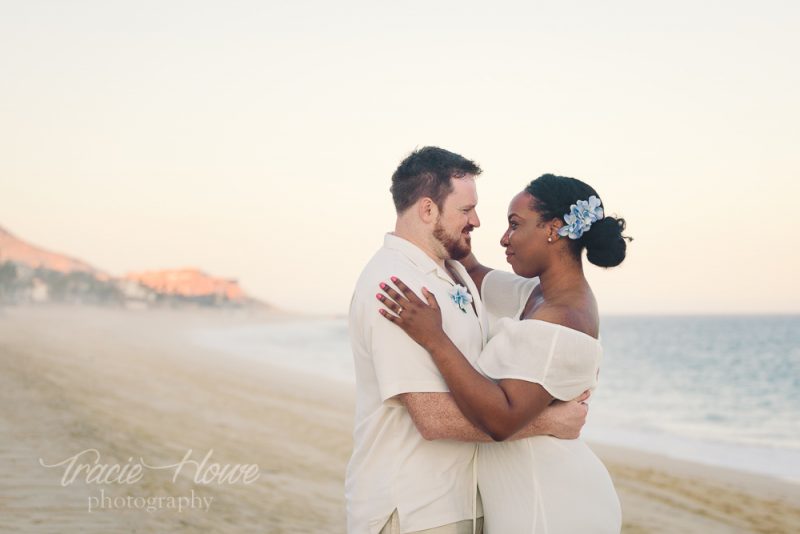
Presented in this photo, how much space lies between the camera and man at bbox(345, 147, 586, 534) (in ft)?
9.89

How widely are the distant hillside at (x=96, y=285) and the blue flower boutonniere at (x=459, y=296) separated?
76660 mm

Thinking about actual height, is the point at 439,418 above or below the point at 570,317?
below

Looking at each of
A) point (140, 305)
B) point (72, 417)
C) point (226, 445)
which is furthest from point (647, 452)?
point (140, 305)

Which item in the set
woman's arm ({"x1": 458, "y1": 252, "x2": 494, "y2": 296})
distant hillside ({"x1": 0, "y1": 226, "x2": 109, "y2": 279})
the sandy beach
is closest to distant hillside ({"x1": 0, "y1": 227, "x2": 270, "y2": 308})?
distant hillside ({"x1": 0, "y1": 226, "x2": 109, "y2": 279})

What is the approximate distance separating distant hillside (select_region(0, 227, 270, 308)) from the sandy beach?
2556 inches

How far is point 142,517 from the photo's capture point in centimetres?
681

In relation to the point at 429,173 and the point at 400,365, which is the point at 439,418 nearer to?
the point at 400,365

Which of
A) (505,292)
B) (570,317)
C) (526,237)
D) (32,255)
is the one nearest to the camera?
(570,317)

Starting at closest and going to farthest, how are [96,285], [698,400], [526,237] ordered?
[526,237] < [698,400] < [96,285]

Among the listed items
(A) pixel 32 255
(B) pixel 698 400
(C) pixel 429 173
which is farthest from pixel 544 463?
(A) pixel 32 255

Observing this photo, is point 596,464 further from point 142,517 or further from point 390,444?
point 142,517

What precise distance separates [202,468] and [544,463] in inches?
257

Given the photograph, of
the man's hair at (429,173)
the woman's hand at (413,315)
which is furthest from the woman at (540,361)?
the man's hair at (429,173)

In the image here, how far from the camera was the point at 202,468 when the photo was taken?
9.00 metres
